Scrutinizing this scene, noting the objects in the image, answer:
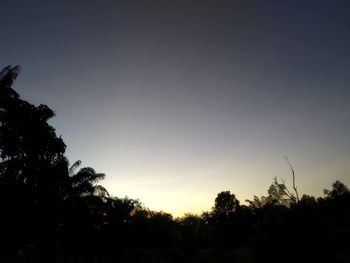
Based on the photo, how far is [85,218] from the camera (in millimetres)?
27750

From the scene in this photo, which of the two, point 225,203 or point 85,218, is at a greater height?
point 225,203

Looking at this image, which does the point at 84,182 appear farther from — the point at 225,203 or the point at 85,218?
the point at 225,203

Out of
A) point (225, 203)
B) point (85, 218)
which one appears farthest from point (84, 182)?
point (225, 203)

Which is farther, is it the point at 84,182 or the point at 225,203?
the point at 225,203

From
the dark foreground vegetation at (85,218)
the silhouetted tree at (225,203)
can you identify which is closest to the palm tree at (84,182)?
the dark foreground vegetation at (85,218)

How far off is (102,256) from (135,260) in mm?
3322

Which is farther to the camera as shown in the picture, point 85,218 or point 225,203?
point 225,203

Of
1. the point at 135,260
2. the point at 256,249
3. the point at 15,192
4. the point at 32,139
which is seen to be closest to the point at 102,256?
the point at 135,260

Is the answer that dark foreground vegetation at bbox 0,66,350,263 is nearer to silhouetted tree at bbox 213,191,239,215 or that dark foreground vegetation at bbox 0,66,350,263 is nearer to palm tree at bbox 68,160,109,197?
palm tree at bbox 68,160,109,197

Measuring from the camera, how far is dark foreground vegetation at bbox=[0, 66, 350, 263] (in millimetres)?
15023

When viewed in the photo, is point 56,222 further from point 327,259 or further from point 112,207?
point 327,259

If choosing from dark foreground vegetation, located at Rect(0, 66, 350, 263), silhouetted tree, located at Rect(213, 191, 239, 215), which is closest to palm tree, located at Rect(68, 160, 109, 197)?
dark foreground vegetation, located at Rect(0, 66, 350, 263)

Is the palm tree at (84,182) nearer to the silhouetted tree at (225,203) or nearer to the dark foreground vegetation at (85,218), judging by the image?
the dark foreground vegetation at (85,218)

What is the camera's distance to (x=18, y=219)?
79.8 ft
